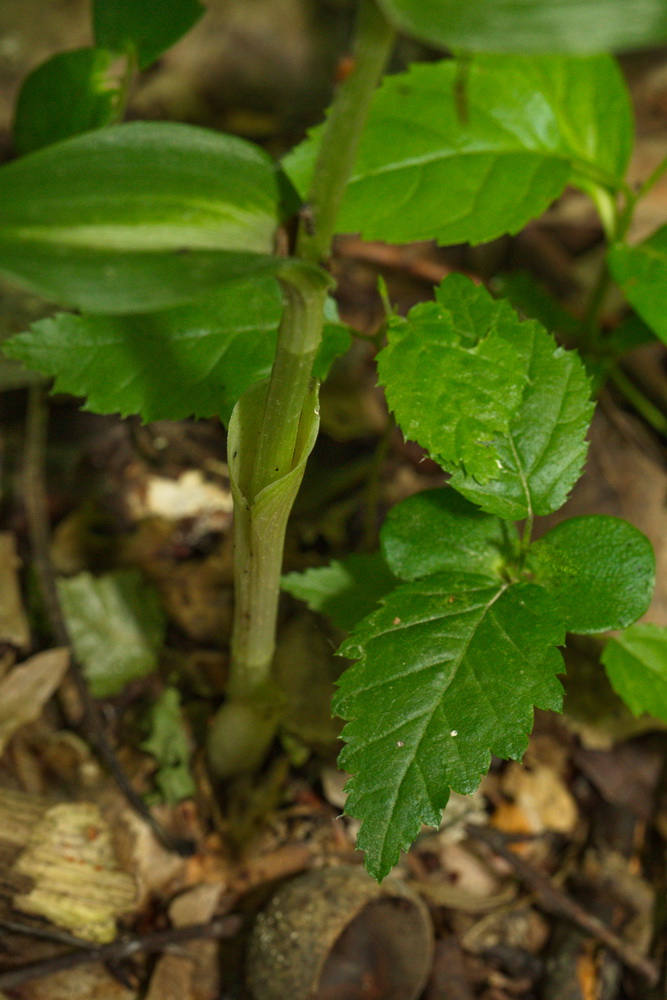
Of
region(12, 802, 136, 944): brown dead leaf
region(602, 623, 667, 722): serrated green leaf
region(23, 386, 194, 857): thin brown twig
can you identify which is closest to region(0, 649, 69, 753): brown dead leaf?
region(23, 386, 194, 857): thin brown twig

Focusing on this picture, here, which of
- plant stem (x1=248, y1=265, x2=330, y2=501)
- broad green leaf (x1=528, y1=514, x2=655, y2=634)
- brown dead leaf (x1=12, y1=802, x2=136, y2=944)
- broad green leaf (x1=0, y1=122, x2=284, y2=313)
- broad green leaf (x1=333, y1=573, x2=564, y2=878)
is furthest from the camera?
brown dead leaf (x1=12, y1=802, x2=136, y2=944)

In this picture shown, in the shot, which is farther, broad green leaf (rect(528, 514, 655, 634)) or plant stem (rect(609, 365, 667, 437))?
plant stem (rect(609, 365, 667, 437))

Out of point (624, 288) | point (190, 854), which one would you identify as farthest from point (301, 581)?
point (624, 288)

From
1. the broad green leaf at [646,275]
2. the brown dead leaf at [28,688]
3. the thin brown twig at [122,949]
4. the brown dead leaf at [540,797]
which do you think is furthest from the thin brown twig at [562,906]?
the broad green leaf at [646,275]

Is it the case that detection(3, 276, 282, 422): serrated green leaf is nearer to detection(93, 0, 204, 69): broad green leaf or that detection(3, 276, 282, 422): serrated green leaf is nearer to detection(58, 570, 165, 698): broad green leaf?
detection(93, 0, 204, 69): broad green leaf

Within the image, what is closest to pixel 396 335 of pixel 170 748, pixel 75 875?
pixel 170 748

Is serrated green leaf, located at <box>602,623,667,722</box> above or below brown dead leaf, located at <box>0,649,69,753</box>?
above
